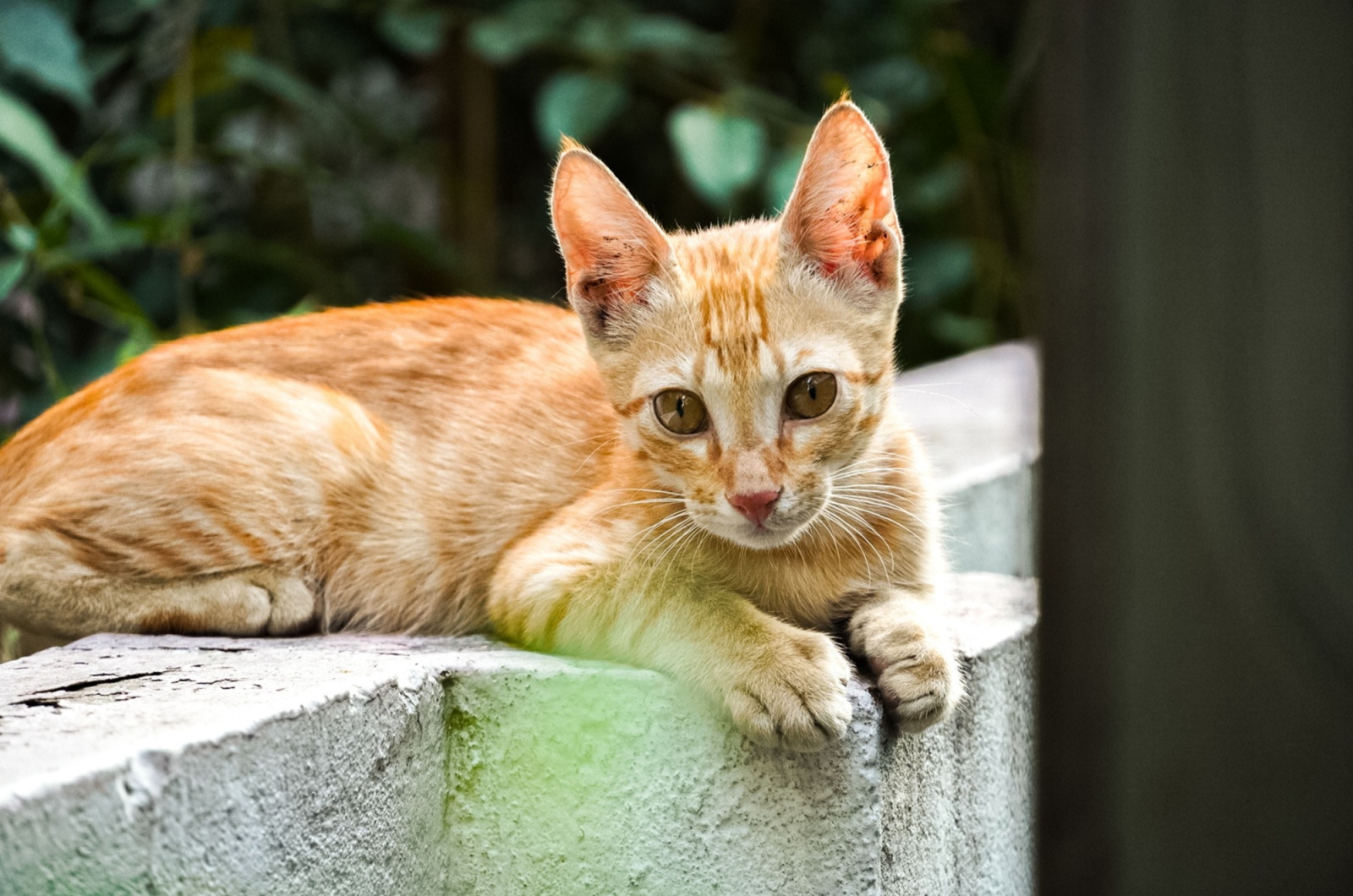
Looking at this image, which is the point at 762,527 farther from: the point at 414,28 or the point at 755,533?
the point at 414,28

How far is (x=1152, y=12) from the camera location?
822mm

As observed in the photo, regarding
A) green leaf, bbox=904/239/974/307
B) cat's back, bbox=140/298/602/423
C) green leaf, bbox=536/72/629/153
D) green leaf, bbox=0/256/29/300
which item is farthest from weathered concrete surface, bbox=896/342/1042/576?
green leaf, bbox=0/256/29/300

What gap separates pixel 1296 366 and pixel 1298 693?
22 centimetres

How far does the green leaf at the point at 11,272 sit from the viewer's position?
3400mm

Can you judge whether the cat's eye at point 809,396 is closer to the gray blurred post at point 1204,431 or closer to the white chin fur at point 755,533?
the white chin fur at point 755,533

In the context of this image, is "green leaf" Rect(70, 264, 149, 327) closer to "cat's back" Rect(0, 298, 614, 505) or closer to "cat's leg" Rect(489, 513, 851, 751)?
"cat's back" Rect(0, 298, 614, 505)

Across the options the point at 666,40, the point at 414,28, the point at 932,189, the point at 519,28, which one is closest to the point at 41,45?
the point at 414,28

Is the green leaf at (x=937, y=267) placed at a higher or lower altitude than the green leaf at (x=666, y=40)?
lower

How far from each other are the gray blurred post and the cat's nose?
37.2 inches

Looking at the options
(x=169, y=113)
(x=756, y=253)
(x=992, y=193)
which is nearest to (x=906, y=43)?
(x=992, y=193)

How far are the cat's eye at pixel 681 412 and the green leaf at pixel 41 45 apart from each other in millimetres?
2622

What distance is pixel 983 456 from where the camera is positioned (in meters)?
3.57

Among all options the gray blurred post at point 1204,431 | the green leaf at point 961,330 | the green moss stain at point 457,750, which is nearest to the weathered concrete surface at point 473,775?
the green moss stain at point 457,750

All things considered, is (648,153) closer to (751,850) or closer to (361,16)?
(361,16)
